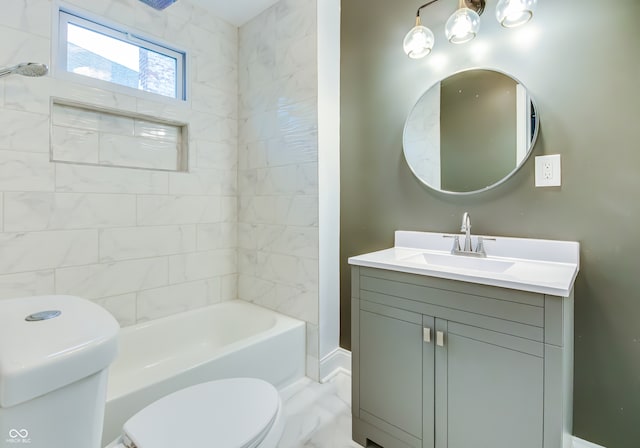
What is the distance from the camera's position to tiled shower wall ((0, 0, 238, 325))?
1.56 m

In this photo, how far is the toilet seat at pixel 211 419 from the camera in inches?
33.2

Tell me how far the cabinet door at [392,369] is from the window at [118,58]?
199 cm

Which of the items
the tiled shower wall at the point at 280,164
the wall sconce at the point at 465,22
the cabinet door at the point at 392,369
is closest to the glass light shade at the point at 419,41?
the wall sconce at the point at 465,22

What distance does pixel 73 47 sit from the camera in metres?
1.76

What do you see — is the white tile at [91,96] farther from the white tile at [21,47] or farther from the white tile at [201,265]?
the white tile at [201,265]

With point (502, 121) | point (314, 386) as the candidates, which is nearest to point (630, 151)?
point (502, 121)

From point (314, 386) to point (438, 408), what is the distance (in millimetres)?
939

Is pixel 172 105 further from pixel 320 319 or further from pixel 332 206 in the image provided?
pixel 320 319

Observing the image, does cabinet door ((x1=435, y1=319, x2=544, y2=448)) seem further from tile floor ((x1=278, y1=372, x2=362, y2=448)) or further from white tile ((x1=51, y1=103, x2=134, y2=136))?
white tile ((x1=51, y1=103, x2=134, y2=136))

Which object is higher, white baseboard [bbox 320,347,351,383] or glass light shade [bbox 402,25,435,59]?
glass light shade [bbox 402,25,435,59]

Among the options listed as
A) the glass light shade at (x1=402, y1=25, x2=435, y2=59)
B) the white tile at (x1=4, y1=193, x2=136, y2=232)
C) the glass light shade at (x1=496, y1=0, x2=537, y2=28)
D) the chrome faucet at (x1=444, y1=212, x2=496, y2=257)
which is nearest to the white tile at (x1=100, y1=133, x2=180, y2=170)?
the white tile at (x1=4, y1=193, x2=136, y2=232)

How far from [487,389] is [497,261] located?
1.86 feet

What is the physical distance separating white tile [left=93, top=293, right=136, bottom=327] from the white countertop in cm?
145

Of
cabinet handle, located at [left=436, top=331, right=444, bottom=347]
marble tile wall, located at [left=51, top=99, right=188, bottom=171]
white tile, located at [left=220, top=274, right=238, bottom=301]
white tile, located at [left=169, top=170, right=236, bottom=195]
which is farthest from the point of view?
white tile, located at [left=220, top=274, right=238, bottom=301]
